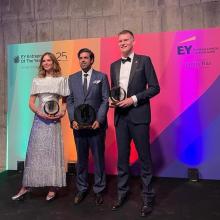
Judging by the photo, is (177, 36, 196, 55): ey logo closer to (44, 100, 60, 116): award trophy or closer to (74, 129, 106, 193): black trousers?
(74, 129, 106, 193): black trousers

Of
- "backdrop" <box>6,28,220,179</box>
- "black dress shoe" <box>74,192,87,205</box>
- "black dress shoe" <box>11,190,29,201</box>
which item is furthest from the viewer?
"backdrop" <box>6,28,220,179</box>

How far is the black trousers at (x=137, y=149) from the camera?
269cm

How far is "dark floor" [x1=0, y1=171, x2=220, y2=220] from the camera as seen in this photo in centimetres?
268

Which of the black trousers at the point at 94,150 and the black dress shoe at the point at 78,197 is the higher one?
the black trousers at the point at 94,150

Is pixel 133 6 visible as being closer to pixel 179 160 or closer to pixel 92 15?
pixel 92 15

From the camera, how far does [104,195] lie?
10.5 ft

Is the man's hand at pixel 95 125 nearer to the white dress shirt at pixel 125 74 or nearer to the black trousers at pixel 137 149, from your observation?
the black trousers at pixel 137 149

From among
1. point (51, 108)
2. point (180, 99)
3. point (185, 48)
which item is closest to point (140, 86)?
point (51, 108)

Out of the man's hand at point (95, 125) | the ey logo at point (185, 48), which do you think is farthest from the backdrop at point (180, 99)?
the man's hand at point (95, 125)

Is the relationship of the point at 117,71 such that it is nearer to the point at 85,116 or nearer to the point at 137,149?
the point at 85,116

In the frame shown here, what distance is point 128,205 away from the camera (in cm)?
290

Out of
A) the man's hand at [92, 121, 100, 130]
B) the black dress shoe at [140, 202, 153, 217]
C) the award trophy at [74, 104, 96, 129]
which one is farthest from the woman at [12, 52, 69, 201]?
the black dress shoe at [140, 202, 153, 217]

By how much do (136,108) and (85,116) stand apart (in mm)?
467

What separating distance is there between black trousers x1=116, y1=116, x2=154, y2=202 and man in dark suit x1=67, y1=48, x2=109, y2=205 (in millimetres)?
252
